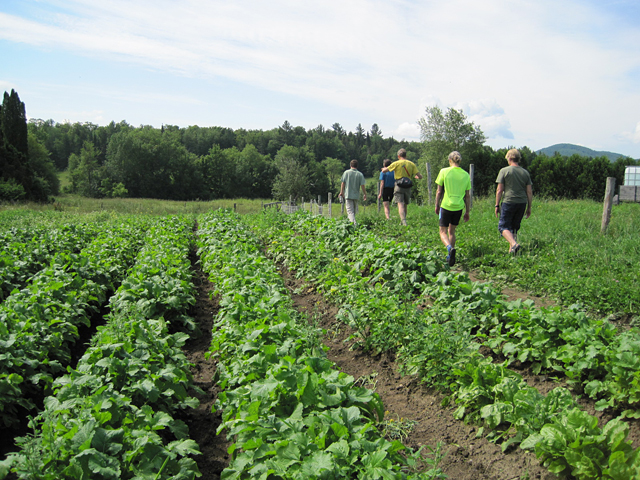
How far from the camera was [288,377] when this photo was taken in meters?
2.83

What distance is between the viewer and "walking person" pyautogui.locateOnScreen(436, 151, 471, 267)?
23.8ft

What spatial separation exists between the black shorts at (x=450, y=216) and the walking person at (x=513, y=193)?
3.06 ft

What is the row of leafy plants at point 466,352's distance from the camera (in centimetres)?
248

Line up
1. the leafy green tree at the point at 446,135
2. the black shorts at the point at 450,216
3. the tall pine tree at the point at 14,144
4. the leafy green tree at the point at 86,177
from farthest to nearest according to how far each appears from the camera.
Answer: the leafy green tree at the point at 86,177 < the leafy green tree at the point at 446,135 < the tall pine tree at the point at 14,144 < the black shorts at the point at 450,216

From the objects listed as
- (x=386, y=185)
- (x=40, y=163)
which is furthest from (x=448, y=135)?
(x=40, y=163)

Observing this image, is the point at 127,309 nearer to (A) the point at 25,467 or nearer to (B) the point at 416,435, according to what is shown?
(A) the point at 25,467

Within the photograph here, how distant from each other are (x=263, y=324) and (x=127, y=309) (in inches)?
69.4

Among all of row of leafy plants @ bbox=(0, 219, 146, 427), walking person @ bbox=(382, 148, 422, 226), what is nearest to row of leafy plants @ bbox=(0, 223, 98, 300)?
row of leafy plants @ bbox=(0, 219, 146, 427)

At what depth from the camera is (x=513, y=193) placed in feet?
24.5

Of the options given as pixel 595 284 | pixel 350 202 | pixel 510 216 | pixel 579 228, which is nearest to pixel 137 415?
pixel 595 284

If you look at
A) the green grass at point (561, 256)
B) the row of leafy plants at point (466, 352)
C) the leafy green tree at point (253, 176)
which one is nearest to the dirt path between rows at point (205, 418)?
the row of leafy plants at point (466, 352)

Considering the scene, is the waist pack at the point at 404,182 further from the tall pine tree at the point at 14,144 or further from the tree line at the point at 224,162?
the tall pine tree at the point at 14,144

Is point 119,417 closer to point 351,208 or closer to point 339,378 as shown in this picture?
point 339,378

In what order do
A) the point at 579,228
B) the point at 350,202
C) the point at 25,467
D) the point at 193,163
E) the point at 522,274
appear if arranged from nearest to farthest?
the point at 25,467, the point at 522,274, the point at 579,228, the point at 350,202, the point at 193,163
